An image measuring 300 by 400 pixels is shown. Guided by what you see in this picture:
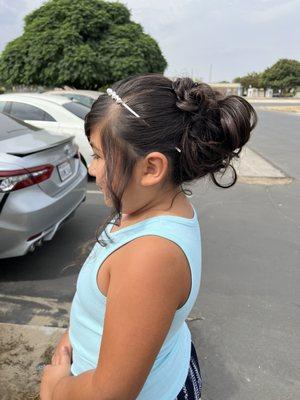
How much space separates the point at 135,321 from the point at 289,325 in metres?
2.74

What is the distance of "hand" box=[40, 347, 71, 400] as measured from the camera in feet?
3.66

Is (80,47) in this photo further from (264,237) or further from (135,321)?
(135,321)

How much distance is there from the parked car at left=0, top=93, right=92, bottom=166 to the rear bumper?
3666 mm

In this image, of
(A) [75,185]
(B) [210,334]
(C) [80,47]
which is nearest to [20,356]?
(B) [210,334]

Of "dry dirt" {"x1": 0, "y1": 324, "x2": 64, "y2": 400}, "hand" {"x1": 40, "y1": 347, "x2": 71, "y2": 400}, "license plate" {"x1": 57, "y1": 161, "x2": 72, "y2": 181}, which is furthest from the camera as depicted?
"license plate" {"x1": 57, "y1": 161, "x2": 72, "y2": 181}

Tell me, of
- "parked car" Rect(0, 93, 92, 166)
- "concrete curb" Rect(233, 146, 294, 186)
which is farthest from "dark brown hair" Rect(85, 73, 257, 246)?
→ "parked car" Rect(0, 93, 92, 166)

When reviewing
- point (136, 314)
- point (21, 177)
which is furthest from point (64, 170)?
point (136, 314)

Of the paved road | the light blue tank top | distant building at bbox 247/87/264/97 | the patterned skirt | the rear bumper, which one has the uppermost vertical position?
the light blue tank top

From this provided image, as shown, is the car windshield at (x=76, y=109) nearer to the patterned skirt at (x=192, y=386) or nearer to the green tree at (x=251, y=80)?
the patterned skirt at (x=192, y=386)

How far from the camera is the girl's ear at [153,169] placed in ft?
3.16

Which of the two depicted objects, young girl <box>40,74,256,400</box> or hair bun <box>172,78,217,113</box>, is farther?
hair bun <box>172,78,217,113</box>

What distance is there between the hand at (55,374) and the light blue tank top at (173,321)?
27 mm

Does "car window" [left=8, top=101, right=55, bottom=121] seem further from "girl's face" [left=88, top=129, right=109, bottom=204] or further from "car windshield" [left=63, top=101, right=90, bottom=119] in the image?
"girl's face" [left=88, top=129, right=109, bottom=204]

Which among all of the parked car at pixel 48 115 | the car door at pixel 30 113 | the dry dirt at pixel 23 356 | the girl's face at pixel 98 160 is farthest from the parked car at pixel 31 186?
the car door at pixel 30 113
